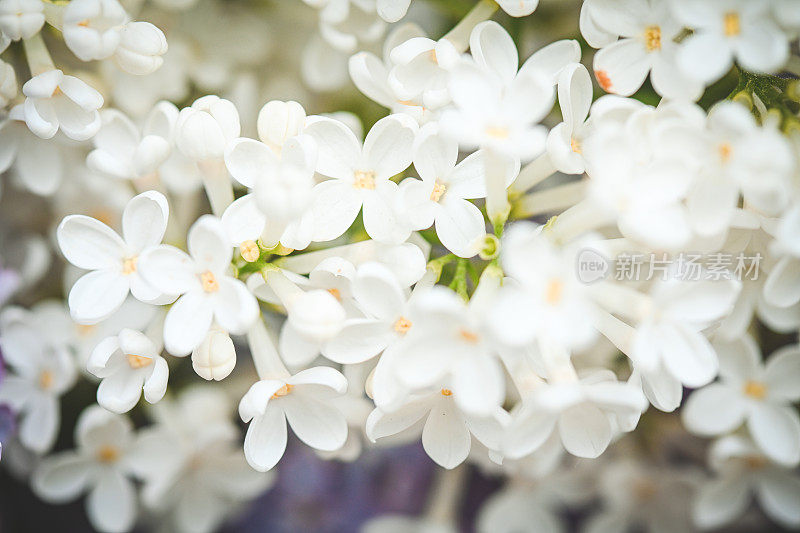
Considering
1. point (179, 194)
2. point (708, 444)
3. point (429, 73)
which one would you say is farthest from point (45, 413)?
point (708, 444)

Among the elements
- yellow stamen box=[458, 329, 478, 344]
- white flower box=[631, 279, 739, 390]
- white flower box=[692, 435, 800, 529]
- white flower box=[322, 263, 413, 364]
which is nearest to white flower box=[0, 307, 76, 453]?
white flower box=[322, 263, 413, 364]

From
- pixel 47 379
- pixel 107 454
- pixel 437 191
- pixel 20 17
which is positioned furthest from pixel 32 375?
pixel 437 191

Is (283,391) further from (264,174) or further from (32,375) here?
(32,375)

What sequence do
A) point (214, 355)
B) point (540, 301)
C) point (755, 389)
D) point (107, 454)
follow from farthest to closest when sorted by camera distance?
Result: point (107, 454), point (755, 389), point (214, 355), point (540, 301)

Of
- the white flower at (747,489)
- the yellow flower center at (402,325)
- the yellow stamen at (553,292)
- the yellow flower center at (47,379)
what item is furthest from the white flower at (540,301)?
the yellow flower center at (47,379)

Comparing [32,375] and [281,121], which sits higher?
[281,121]

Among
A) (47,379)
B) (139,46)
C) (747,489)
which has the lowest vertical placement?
(747,489)

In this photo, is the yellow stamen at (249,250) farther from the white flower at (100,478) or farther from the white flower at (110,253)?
the white flower at (100,478)
